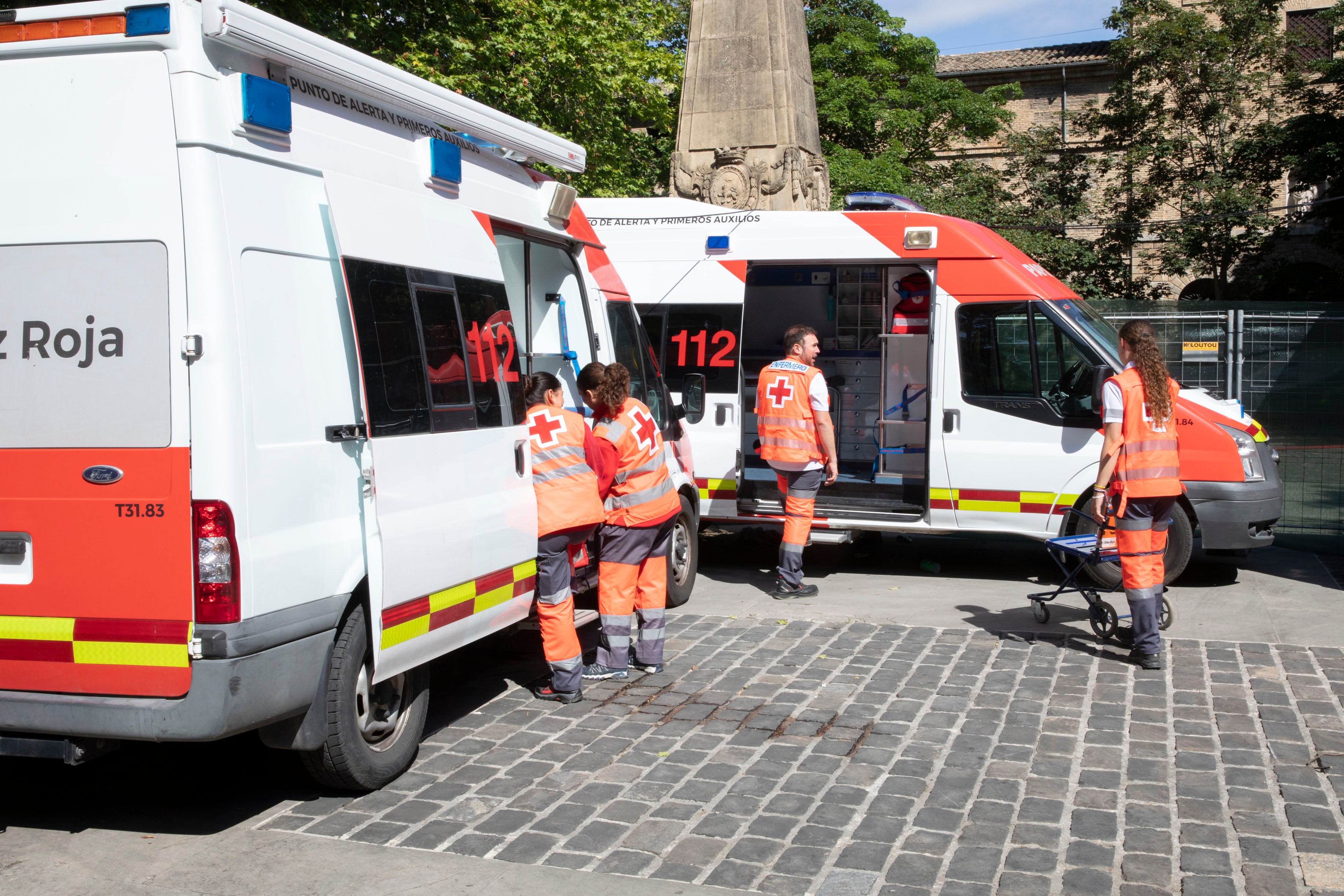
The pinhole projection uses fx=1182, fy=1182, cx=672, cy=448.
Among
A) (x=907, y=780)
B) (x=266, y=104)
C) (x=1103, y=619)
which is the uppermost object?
(x=266, y=104)

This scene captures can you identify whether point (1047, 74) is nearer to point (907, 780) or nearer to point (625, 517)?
point (625, 517)

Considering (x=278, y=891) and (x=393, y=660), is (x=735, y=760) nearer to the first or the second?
(x=393, y=660)

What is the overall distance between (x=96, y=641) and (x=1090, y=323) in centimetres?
712

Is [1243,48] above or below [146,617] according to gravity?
above

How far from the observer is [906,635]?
7.20 metres

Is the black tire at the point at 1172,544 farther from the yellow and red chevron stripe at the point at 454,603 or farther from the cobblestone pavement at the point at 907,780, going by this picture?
the yellow and red chevron stripe at the point at 454,603

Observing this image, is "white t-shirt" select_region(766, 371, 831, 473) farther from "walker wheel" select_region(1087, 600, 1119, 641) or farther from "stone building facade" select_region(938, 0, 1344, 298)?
"stone building facade" select_region(938, 0, 1344, 298)

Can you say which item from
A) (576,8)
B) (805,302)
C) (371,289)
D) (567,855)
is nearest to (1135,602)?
(567,855)

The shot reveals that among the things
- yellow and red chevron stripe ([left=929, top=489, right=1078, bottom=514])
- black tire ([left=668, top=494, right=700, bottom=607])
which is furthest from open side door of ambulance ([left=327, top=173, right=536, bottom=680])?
yellow and red chevron stripe ([left=929, top=489, right=1078, bottom=514])

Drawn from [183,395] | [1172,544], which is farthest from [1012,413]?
[183,395]

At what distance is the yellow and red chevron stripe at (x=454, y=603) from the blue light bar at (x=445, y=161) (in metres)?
1.72

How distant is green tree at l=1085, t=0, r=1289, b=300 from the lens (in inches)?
1024

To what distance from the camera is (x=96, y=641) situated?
3.77 m

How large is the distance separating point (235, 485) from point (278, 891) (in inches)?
50.8
